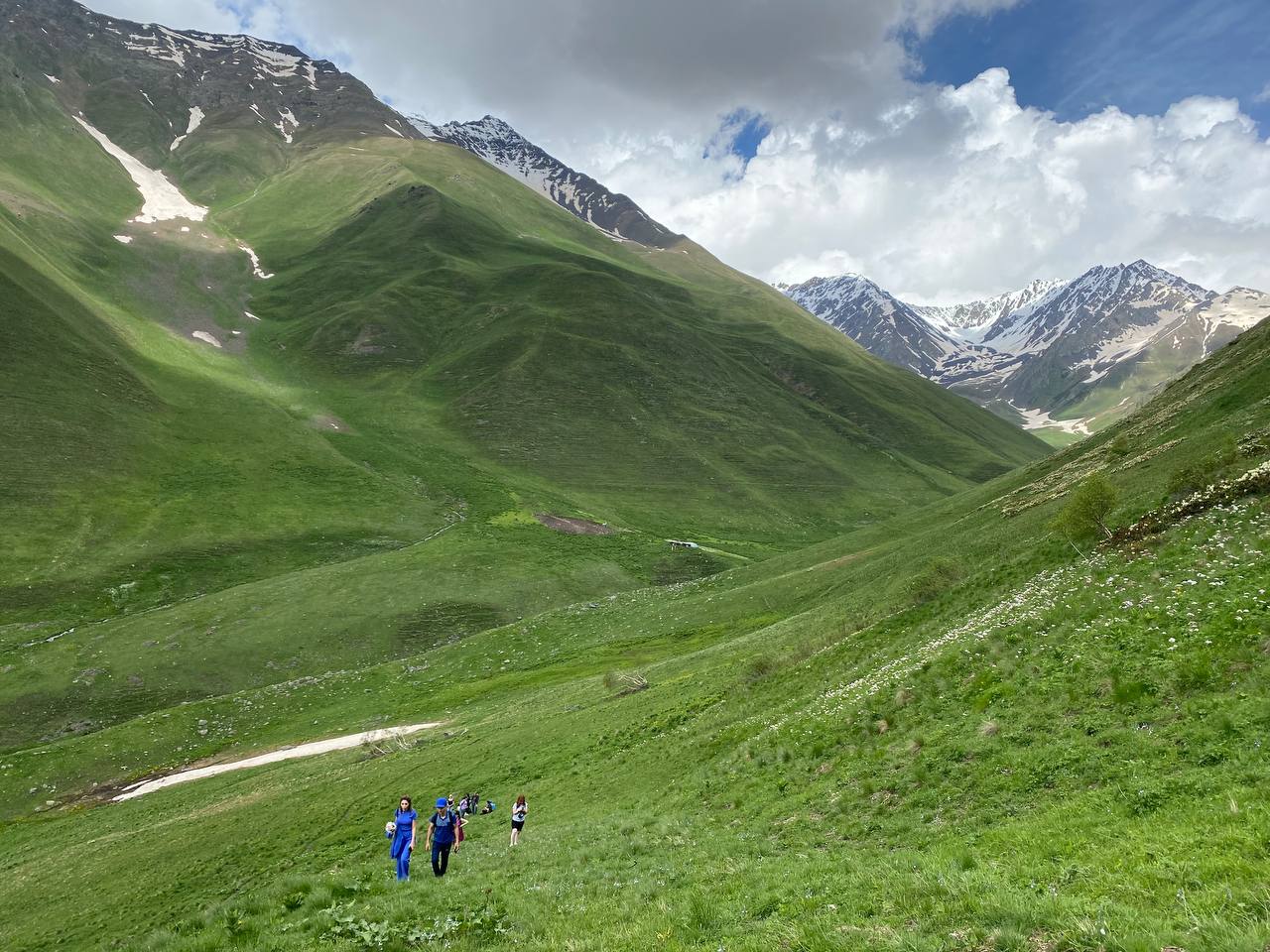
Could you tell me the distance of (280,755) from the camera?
170 feet

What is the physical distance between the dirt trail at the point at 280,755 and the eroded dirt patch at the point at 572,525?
65.4 m

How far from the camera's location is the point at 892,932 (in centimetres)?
962

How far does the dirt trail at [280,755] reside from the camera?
160ft

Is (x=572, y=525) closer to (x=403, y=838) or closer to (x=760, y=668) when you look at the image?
(x=760, y=668)

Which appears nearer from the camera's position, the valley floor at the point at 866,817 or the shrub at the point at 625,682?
the valley floor at the point at 866,817

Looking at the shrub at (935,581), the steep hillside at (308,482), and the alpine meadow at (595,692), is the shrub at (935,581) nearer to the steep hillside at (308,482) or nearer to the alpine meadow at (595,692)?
the alpine meadow at (595,692)

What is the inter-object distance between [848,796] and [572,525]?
104 meters

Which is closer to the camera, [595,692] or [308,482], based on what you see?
[595,692]

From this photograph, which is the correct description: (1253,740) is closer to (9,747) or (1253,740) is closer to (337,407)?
(9,747)

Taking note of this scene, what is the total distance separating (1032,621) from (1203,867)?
1515 cm

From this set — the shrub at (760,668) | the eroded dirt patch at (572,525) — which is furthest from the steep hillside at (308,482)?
the shrub at (760,668)

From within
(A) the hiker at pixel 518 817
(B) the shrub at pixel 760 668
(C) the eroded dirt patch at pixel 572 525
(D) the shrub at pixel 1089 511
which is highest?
(C) the eroded dirt patch at pixel 572 525

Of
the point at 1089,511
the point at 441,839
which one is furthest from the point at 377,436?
the point at 1089,511

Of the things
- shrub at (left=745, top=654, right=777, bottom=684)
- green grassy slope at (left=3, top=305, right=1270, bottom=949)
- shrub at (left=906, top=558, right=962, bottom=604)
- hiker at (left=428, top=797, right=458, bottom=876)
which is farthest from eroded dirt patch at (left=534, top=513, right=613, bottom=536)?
hiker at (left=428, top=797, right=458, bottom=876)
